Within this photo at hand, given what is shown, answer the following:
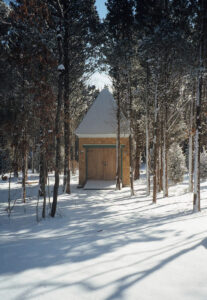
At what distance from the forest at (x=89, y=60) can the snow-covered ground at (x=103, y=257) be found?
148 cm

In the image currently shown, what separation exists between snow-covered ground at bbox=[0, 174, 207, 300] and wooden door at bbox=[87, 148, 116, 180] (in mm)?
8206

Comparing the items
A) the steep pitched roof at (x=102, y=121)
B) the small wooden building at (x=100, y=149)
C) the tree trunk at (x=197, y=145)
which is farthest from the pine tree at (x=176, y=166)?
the tree trunk at (x=197, y=145)

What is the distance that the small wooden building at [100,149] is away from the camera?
14984mm

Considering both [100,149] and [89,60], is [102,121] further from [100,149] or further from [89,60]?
[89,60]

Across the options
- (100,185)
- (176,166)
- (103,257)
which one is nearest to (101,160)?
(100,185)

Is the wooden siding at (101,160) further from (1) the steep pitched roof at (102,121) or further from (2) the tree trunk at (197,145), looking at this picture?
(2) the tree trunk at (197,145)

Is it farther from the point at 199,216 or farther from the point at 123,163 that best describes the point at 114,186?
the point at 199,216

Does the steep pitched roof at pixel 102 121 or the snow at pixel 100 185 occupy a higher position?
the steep pitched roof at pixel 102 121

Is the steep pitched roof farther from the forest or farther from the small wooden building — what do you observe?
the forest

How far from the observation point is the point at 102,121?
15.6 metres

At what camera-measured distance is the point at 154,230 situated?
Result: 564 cm

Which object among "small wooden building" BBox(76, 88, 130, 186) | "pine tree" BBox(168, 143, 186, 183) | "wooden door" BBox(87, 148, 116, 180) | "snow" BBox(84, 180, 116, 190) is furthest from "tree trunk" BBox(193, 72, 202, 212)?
"pine tree" BBox(168, 143, 186, 183)

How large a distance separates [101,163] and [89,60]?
276 inches

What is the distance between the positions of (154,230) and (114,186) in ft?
27.1
